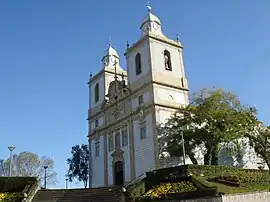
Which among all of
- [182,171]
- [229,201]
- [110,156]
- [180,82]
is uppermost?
[180,82]

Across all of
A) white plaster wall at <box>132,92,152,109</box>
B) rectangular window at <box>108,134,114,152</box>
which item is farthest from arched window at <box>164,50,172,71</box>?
rectangular window at <box>108,134,114,152</box>

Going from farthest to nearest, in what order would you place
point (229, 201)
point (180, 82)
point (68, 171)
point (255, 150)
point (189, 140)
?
point (68, 171) → point (255, 150) → point (180, 82) → point (189, 140) → point (229, 201)

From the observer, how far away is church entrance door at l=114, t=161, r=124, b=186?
36188mm

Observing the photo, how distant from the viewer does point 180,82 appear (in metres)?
36.8

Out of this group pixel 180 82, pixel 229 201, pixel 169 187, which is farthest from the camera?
pixel 180 82

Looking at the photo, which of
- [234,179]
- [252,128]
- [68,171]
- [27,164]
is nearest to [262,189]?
[234,179]

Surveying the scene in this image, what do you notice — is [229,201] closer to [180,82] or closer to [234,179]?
[234,179]

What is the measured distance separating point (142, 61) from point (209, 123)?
398 inches

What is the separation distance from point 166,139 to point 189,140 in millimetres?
2224

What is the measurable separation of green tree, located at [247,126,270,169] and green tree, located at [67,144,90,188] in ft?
93.7

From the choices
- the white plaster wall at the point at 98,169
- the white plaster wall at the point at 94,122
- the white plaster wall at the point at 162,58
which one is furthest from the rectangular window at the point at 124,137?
the white plaster wall at the point at 162,58

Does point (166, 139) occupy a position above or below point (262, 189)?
above

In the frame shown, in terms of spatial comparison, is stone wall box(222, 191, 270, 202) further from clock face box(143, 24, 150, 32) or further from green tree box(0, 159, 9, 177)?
green tree box(0, 159, 9, 177)

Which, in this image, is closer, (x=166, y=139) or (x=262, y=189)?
(x=262, y=189)
